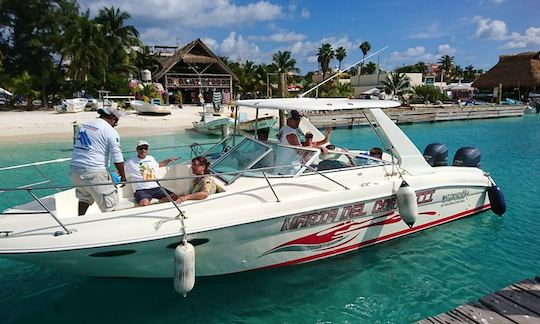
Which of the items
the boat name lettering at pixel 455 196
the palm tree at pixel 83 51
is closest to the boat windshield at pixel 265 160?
the boat name lettering at pixel 455 196

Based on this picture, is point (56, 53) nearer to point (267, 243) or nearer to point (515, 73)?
point (267, 243)

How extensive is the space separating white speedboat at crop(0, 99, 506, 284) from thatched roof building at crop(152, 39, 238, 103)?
34355 millimetres

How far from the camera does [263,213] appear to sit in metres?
4.39

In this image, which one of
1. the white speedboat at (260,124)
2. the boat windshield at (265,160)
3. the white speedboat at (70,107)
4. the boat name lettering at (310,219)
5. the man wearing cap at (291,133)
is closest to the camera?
the boat name lettering at (310,219)

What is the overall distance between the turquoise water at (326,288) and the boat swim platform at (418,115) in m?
15.0

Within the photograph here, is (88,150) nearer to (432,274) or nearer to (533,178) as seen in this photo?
(432,274)

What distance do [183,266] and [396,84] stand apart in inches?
1698

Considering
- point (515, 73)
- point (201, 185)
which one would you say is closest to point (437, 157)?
point (201, 185)

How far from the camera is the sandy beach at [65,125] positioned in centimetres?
2083

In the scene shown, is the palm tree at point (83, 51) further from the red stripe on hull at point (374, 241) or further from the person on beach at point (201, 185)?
the red stripe on hull at point (374, 241)

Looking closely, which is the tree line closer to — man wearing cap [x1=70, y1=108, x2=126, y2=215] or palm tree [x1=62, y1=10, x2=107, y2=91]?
palm tree [x1=62, y1=10, x2=107, y2=91]

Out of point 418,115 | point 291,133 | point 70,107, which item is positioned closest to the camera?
point 291,133

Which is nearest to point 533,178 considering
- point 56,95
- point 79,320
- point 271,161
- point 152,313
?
point 271,161

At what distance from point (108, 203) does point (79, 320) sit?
1.37m
